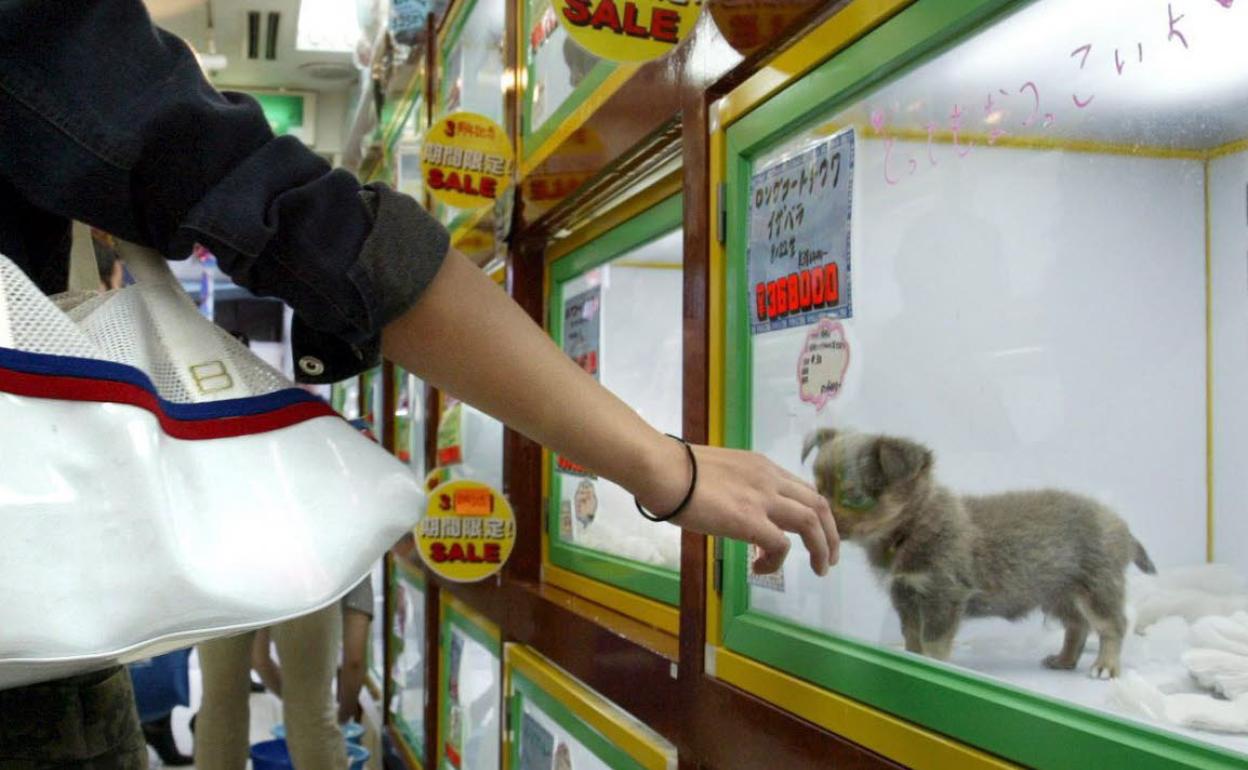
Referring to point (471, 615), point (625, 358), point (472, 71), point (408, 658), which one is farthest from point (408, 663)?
point (625, 358)

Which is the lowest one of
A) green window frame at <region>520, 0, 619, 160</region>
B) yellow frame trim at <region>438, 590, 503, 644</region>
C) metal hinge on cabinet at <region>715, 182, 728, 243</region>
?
yellow frame trim at <region>438, 590, 503, 644</region>

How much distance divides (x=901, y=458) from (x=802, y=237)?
12.8 inches

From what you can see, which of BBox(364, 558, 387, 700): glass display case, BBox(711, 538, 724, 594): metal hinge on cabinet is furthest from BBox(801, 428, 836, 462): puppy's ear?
BBox(364, 558, 387, 700): glass display case

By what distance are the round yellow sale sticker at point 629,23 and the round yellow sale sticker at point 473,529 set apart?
1.43m

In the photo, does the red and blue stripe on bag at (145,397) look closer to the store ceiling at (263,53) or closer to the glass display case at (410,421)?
the glass display case at (410,421)

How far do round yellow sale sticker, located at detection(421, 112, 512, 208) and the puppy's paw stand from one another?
1971mm

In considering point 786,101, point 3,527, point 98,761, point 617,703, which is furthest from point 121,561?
point 617,703

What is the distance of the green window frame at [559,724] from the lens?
205 centimetres

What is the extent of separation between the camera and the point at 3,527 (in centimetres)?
68

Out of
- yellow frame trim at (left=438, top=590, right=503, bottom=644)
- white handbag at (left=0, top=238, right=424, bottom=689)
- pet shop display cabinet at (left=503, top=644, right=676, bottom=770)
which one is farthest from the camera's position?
yellow frame trim at (left=438, top=590, right=503, bottom=644)

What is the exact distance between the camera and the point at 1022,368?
1153 mm

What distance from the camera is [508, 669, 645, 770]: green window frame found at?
2.05 metres

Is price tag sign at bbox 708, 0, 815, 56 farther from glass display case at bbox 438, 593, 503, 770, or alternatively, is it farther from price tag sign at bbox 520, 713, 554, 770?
glass display case at bbox 438, 593, 503, 770

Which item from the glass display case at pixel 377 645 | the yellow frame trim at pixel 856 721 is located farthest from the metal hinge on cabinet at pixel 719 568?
the glass display case at pixel 377 645
